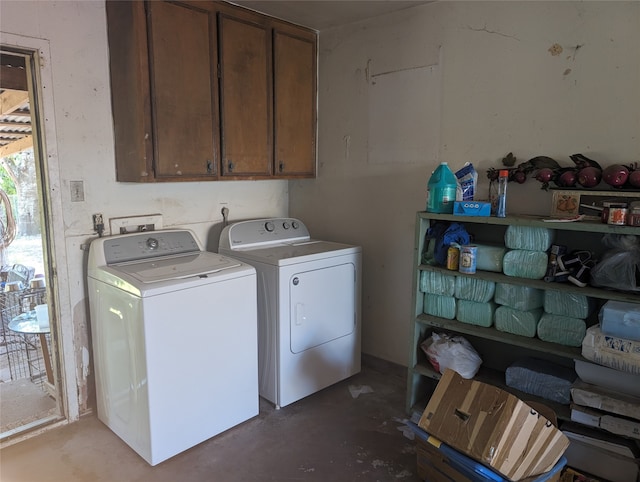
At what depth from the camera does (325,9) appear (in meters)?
2.66

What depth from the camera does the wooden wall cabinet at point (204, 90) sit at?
2186 millimetres

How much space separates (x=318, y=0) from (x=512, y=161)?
1.42 m

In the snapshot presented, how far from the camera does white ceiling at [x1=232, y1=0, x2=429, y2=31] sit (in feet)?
8.36

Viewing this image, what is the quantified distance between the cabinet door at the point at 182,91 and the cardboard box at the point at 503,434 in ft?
5.84

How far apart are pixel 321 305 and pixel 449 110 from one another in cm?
137

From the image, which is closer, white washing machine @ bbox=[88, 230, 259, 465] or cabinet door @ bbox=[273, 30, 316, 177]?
white washing machine @ bbox=[88, 230, 259, 465]

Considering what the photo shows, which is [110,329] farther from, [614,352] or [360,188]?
[614,352]

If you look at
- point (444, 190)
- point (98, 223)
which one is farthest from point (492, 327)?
point (98, 223)

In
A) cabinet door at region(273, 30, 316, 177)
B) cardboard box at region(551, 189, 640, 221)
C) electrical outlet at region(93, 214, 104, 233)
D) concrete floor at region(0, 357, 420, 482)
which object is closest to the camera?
cardboard box at region(551, 189, 640, 221)

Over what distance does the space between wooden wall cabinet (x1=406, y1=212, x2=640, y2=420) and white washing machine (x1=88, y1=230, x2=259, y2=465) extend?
0.90 meters

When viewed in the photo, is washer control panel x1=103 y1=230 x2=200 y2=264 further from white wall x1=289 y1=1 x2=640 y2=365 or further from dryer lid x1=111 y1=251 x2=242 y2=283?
white wall x1=289 y1=1 x2=640 y2=365

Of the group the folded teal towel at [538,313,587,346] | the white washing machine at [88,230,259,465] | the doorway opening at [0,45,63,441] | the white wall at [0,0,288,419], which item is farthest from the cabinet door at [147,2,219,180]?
the folded teal towel at [538,313,587,346]

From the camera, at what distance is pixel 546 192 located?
7.29 ft

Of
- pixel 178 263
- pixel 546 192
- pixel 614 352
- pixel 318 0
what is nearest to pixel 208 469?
pixel 178 263
